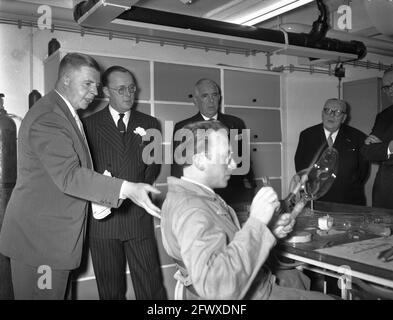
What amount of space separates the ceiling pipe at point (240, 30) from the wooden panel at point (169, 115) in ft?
4.61

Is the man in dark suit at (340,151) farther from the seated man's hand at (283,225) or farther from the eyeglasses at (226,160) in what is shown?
the eyeglasses at (226,160)

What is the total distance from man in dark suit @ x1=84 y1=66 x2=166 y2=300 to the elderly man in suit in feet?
2.96

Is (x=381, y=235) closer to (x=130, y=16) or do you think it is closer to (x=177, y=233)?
(x=177, y=233)

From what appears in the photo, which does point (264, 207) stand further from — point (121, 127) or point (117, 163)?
point (121, 127)

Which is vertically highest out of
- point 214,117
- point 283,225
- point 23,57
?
point 23,57

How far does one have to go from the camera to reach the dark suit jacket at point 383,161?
3334mm

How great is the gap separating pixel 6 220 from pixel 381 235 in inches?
83.7

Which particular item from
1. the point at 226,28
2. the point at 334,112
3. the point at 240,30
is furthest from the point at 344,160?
the point at 226,28

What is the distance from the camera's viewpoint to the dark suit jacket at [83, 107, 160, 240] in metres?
3.04

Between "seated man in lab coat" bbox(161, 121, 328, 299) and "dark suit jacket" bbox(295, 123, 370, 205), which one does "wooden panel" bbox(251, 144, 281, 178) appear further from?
"seated man in lab coat" bbox(161, 121, 328, 299)

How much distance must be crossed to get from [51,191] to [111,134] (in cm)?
122

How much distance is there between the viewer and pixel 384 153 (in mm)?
3291

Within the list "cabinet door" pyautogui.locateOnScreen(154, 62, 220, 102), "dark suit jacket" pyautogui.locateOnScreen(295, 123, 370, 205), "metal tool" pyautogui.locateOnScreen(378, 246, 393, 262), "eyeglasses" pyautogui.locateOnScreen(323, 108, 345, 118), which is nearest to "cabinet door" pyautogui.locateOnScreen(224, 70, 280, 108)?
"cabinet door" pyautogui.locateOnScreen(154, 62, 220, 102)

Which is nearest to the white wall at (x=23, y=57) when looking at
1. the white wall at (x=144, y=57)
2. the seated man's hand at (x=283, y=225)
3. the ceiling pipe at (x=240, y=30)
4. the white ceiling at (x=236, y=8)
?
the white wall at (x=144, y=57)
